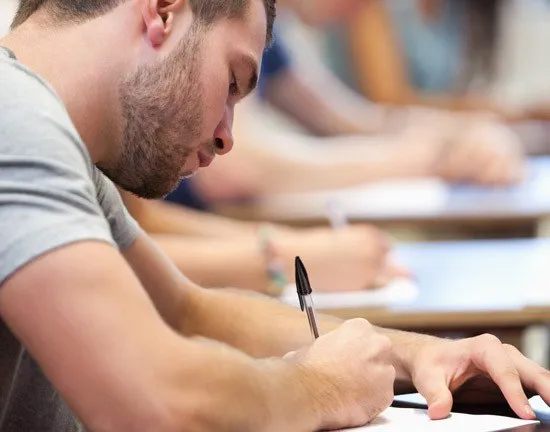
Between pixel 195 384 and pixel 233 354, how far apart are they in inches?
2.8

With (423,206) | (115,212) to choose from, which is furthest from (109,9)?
(423,206)

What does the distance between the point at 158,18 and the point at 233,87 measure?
0.14 meters

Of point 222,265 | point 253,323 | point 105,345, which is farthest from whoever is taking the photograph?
point 222,265

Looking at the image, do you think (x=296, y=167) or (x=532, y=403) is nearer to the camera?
(x=532, y=403)

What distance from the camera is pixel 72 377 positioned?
893 mm

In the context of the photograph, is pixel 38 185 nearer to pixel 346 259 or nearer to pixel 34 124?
pixel 34 124

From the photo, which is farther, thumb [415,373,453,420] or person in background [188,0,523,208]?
person in background [188,0,523,208]

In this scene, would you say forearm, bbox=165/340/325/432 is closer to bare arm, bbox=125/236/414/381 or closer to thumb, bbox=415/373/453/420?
thumb, bbox=415/373/453/420

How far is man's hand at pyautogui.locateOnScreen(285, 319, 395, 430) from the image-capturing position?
3.51 ft

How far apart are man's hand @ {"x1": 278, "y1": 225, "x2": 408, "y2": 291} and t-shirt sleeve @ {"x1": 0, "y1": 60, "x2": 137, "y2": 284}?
3.71 feet

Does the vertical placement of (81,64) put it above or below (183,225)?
above

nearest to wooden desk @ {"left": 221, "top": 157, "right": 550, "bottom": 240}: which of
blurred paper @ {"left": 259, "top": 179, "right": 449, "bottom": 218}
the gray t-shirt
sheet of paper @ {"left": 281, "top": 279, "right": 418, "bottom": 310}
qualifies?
blurred paper @ {"left": 259, "top": 179, "right": 449, "bottom": 218}

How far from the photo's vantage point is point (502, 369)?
1.17 meters

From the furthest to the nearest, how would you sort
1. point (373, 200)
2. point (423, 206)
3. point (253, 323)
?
point (373, 200) → point (423, 206) → point (253, 323)
